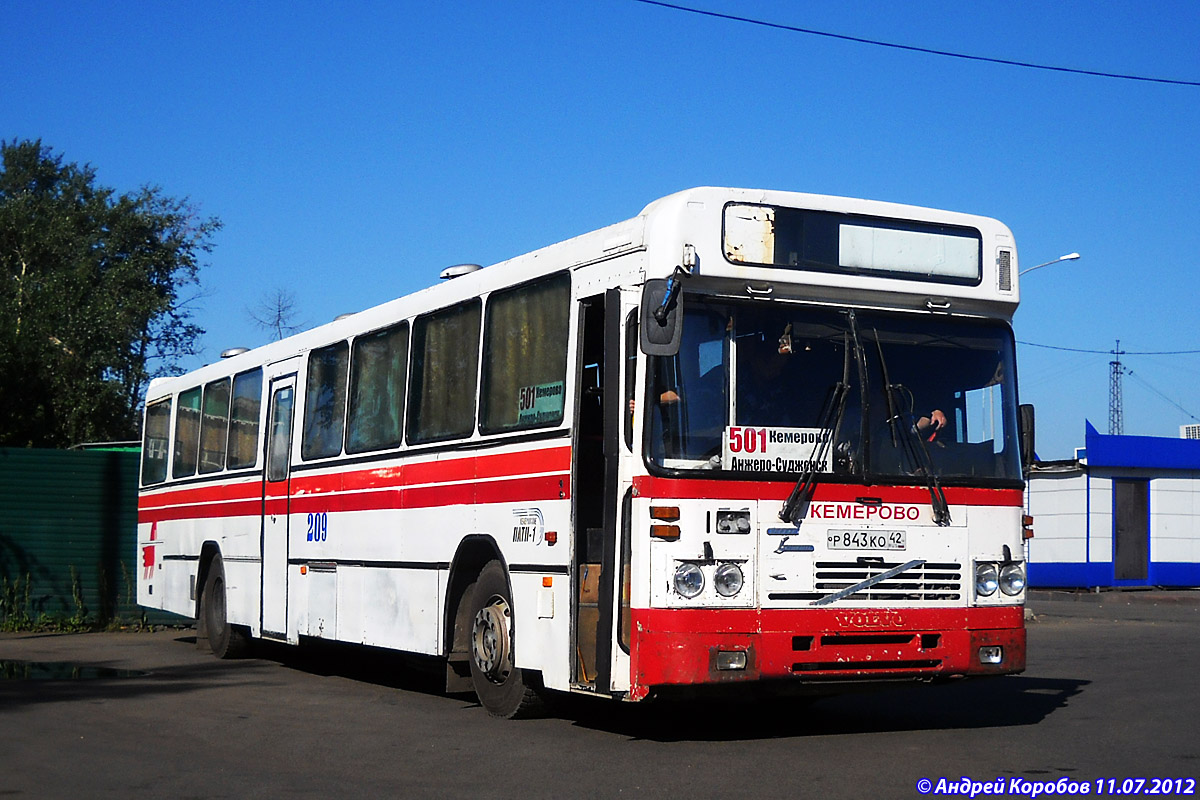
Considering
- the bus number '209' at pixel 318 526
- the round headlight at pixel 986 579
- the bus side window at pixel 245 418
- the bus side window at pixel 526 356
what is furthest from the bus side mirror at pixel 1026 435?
the bus side window at pixel 245 418

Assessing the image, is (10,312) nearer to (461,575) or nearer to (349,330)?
(349,330)

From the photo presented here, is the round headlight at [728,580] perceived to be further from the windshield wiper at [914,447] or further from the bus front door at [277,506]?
the bus front door at [277,506]

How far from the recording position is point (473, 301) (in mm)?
11539

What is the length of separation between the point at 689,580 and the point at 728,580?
254 mm

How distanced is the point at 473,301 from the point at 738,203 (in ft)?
9.67

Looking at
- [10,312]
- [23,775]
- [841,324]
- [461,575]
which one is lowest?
[23,775]

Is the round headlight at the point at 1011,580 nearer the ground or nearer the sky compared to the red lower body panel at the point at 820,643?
nearer the sky

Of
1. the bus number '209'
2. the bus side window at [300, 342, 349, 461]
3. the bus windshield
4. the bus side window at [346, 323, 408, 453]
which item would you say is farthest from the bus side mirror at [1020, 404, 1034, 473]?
the bus number '209'

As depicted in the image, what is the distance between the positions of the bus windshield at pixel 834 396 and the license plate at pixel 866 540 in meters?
0.34

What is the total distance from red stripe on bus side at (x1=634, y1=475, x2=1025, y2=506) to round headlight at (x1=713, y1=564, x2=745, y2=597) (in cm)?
43

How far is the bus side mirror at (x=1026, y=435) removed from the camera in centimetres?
1009

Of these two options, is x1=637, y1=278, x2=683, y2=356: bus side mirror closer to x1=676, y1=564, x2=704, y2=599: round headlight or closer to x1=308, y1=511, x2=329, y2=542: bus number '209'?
x1=676, y1=564, x2=704, y2=599: round headlight

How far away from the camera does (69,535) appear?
69.6ft

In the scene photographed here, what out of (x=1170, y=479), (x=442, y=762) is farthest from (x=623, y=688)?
(x=1170, y=479)
